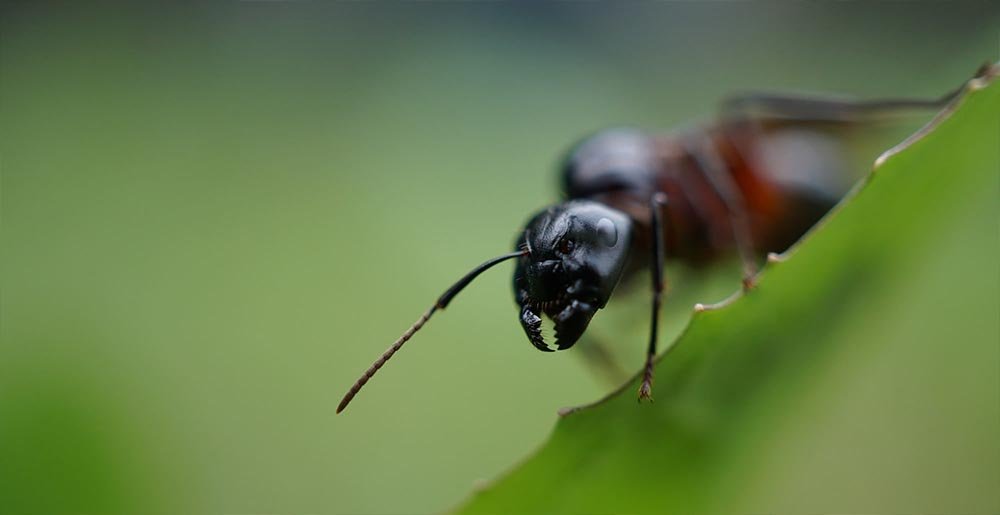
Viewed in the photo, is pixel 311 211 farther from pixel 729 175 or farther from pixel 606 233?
pixel 606 233

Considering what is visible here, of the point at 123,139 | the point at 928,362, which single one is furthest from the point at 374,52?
the point at 928,362

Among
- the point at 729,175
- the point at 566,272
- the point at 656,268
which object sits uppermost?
the point at 566,272

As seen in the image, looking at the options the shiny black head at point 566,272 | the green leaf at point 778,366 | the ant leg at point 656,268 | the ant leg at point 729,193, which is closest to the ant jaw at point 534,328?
the shiny black head at point 566,272

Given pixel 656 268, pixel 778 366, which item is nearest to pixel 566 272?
pixel 656 268

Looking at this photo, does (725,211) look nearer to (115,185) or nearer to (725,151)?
(725,151)

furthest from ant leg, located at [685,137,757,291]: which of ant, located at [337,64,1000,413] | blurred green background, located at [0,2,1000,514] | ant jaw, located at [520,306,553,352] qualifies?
ant jaw, located at [520,306,553,352]

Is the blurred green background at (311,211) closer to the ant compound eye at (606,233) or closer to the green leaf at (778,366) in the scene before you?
the ant compound eye at (606,233)

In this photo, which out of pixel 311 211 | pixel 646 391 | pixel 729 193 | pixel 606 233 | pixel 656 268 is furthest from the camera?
pixel 311 211

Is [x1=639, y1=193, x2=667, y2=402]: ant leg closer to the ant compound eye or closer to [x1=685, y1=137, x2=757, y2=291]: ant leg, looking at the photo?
the ant compound eye
